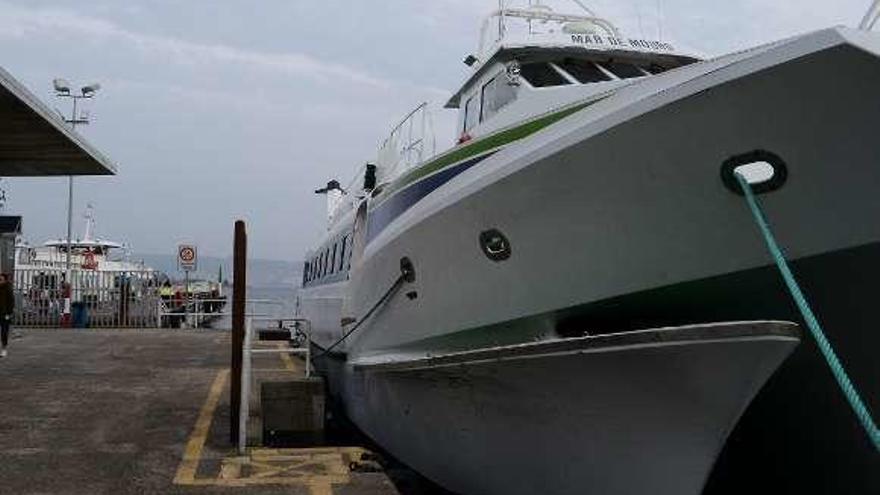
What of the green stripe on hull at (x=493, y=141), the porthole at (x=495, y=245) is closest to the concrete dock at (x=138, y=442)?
the porthole at (x=495, y=245)

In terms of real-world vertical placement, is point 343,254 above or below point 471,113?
below

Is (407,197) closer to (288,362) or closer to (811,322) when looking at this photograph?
(811,322)

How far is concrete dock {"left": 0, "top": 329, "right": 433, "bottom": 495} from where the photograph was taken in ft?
23.4

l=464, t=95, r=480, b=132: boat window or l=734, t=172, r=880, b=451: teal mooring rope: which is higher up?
l=464, t=95, r=480, b=132: boat window

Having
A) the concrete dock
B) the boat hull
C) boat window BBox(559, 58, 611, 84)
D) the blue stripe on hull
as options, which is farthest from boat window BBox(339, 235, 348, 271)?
the boat hull

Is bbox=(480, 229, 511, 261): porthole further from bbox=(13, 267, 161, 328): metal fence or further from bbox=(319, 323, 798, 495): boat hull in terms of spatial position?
bbox=(13, 267, 161, 328): metal fence

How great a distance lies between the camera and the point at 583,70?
25.9ft

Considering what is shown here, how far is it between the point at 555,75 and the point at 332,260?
18.5 ft

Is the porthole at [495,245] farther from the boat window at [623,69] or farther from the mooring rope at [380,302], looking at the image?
the boat window at [623,69]

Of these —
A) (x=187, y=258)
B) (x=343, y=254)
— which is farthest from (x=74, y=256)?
(x=343, y=254)

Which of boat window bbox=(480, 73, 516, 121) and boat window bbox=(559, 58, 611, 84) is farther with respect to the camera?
boat window bbox=(559, 58, 611, 84)

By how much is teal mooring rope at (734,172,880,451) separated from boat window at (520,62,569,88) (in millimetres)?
3370

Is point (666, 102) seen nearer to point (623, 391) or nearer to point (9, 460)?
point (623, 391)

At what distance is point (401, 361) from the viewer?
23.3ft
